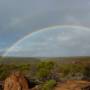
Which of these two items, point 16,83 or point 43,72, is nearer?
point 16,83

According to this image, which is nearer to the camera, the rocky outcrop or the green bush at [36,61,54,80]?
the rocky outcrop

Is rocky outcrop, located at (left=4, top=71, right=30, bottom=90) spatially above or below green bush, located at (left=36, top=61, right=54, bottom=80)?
below

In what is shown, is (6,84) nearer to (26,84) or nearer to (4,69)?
(26,84)

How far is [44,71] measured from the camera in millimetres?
34812

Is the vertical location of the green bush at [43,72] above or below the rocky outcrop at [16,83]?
above

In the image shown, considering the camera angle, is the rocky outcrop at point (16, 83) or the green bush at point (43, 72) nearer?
the rocky outcrop at point (16, 83)

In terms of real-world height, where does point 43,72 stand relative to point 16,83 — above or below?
above

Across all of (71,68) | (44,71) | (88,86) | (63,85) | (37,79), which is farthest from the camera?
(71,68)

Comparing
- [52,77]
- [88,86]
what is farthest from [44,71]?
[88,86]

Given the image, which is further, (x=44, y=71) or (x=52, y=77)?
(x=44, y=71)

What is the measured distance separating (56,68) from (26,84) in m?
13.2

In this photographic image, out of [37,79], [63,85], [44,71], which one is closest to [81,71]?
[44,71]

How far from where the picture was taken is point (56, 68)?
38812 millimetres

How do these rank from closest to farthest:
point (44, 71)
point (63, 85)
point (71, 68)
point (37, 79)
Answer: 1. point (63, 85)
2. point (37, 79)
3. point (44, 71)
4. point (71, 68)
